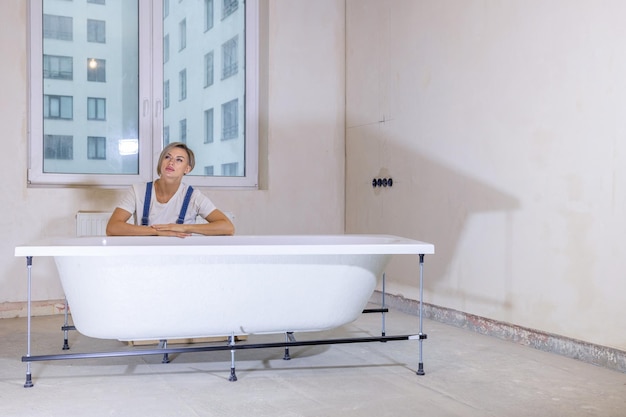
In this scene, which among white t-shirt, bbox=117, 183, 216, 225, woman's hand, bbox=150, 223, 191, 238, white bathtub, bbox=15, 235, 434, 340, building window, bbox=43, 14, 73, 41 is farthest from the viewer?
building window, bbox=43, 14, 73, 41

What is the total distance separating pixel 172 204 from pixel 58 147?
4.83ft

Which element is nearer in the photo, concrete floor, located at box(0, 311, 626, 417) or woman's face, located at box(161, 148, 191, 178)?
concrete floor, located at box(0, 311, 626, 417)

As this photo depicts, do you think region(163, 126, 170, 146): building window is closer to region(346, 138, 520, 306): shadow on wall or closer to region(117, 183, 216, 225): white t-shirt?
region(346, 138, 520, 306): shadow on wall

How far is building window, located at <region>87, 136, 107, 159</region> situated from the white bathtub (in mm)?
1788

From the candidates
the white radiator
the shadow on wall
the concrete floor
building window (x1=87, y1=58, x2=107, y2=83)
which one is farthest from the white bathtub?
building window (x1=87, y1=58, x2=107, y2=83)

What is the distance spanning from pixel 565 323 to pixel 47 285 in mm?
2979

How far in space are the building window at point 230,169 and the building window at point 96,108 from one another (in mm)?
868

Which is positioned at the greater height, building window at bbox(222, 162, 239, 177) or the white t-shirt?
building window at bbox(222, 162, 239, 177)

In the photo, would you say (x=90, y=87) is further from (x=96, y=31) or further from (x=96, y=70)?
(x=96, y=31)

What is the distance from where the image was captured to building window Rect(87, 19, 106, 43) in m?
4.50

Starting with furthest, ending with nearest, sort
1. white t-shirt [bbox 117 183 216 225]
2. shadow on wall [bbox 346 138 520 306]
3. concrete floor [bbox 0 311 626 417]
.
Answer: shadow on wall [bbox 346 138 520 306] < white t-shirt [bbox 117 183 216 225] < concrete floor [bbox 0 311 626 417]

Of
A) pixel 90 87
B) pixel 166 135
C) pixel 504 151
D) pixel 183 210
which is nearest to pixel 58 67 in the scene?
pixel 90 87

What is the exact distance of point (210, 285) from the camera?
8.59 feet

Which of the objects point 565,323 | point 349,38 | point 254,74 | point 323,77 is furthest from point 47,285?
point 565,323
